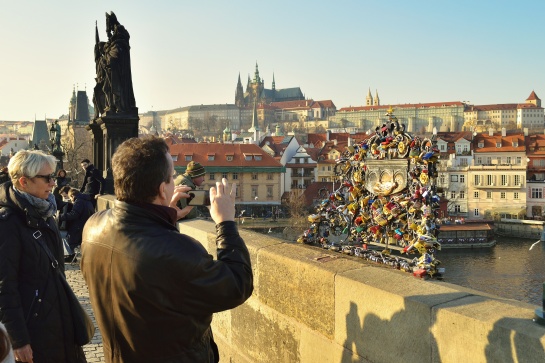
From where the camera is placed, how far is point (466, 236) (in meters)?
47.1

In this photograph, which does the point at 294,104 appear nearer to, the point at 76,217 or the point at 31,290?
the point at 76,217

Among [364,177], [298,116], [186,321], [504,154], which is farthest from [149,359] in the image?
Answer: [298,116]

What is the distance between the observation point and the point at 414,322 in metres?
2.33

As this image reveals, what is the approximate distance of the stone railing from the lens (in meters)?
2.04

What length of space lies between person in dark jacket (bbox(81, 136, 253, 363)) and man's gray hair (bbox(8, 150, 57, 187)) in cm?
123

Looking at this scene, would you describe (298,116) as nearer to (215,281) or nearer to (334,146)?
(334,146)

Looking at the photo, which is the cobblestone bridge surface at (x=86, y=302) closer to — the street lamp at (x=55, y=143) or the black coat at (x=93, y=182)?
the black coat at (x=93, y=182)

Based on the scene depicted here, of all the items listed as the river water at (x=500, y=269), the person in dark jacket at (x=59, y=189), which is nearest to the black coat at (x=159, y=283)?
the person in dark jacket at (x=59, y=189)

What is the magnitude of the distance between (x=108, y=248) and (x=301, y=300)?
4.40 ft

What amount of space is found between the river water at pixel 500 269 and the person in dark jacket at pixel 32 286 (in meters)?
23.2

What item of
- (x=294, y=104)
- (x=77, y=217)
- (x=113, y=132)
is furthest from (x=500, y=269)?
(x=294, y=104)

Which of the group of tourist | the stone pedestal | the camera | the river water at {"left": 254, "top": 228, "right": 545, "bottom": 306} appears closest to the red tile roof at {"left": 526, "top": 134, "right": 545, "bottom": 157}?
the river water at {"left": 254, "top": 228, "right": 545, "bottom": 306}

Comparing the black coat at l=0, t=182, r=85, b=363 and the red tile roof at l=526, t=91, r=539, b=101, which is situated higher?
the red tile roof at l=526, t=91, r=539, b=101

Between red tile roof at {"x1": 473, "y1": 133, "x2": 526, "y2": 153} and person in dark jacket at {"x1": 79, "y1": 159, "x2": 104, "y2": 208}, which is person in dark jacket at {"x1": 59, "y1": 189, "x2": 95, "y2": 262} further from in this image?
red tile roof at {"x1": 473, "y1": 133, "x2": 526, "y2": 153}
